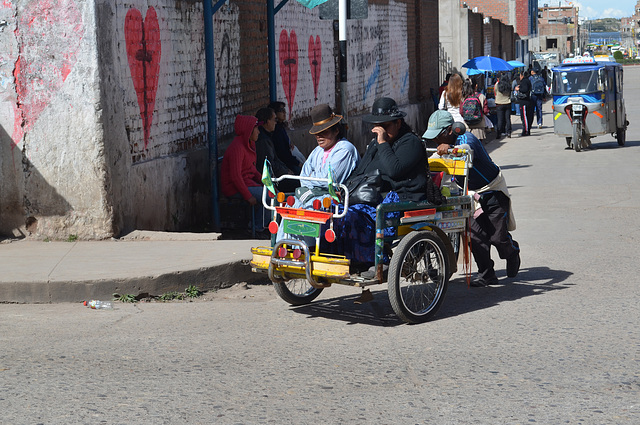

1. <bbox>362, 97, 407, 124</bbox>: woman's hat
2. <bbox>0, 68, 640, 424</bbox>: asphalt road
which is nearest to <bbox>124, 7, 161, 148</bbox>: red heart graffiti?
<bbox>0, 68, 640, 424</bbox>: asphalt road

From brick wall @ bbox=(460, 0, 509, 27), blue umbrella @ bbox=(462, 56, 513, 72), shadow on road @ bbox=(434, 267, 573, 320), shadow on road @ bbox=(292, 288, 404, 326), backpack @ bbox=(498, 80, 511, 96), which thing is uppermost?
brick wall @ bbox=(460, 0, 509, 27)

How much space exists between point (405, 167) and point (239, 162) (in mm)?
4240

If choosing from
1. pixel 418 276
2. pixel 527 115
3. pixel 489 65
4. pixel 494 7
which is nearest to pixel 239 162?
pixel 418 276

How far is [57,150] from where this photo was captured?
895cm

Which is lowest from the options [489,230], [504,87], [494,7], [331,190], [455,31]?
[489,230]

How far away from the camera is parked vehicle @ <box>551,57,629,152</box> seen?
2100 cm

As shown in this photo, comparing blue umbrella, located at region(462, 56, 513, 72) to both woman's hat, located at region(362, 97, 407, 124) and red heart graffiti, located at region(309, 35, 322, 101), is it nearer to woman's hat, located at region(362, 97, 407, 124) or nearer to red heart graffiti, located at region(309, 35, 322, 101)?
red heart graffiti, located at region(309, 35, 322, 101)

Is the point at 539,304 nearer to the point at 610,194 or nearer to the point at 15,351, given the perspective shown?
the point at 15,351

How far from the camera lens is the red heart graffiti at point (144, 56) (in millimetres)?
9617

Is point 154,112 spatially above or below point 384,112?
above

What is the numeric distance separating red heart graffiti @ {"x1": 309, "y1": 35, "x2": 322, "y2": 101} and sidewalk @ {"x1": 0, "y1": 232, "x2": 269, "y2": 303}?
8940 millimetres

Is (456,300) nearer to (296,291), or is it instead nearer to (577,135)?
(296,291)

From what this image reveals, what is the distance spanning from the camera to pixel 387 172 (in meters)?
6.71

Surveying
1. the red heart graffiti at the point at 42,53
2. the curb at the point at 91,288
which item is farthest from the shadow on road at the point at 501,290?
the red heart graffiti at the point at 42,53
